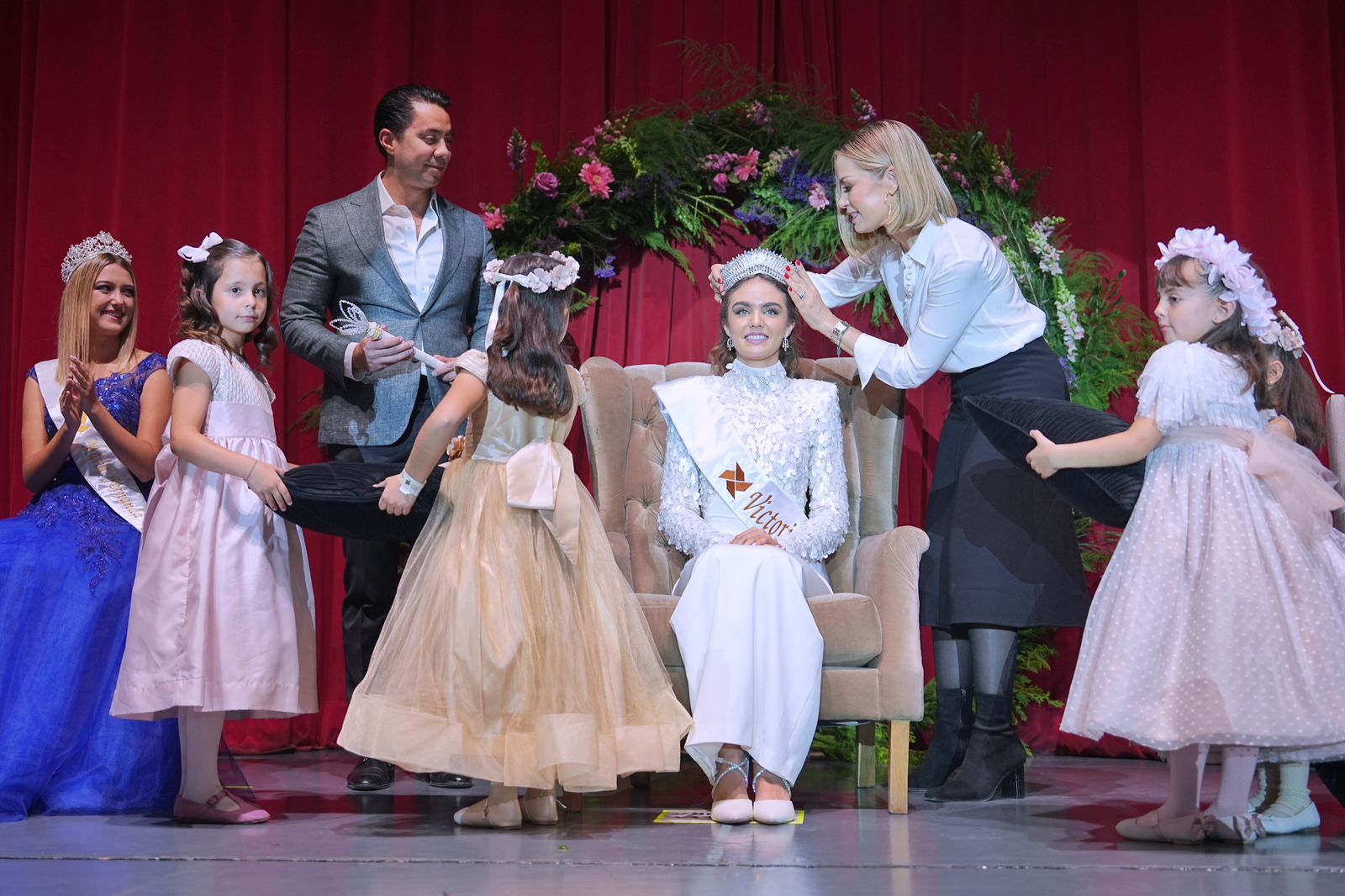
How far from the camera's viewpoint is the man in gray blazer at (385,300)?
374cm

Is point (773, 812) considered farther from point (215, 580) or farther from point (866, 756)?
point (215, 580)

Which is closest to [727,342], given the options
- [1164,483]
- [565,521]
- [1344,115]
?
[565,521]

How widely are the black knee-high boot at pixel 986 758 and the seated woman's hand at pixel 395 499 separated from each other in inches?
58.3

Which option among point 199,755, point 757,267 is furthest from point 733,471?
point 199,755

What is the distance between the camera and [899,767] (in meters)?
3.16

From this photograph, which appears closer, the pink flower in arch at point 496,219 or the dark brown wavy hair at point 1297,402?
the dark brown wavy hair at point 1297,402

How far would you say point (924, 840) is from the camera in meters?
2.76

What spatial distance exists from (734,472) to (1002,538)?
72 centimetres

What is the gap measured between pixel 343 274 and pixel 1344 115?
3.43m

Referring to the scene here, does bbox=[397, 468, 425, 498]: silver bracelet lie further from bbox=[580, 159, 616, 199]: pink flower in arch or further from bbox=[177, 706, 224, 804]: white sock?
bbox=[580, 159, 616, 199]: pink flower in arch

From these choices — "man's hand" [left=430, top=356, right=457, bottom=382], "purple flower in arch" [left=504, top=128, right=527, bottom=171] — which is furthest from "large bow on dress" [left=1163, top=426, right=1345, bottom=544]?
"purple flower in arch" [left=504, top=128, right=527, bottom=171]

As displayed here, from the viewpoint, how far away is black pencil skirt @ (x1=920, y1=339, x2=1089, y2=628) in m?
3.33

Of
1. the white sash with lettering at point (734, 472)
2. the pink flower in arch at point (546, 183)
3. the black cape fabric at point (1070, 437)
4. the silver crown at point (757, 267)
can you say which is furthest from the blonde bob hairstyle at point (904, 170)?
the pink flower in arch at point (546, 183)

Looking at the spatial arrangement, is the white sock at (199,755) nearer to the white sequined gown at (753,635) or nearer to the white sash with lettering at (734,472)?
the white sequined gown at (753,635)
